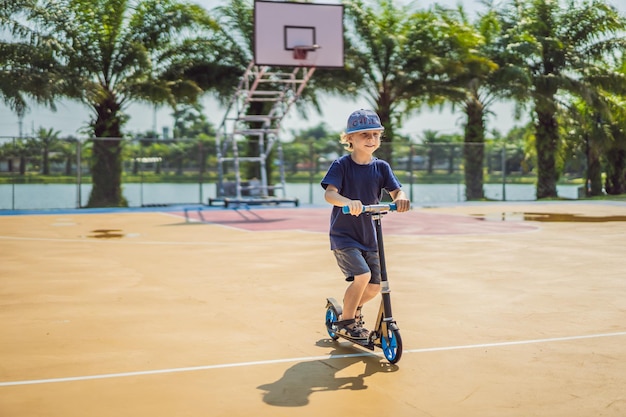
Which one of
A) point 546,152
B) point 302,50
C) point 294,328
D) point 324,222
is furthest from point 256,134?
point 294,328

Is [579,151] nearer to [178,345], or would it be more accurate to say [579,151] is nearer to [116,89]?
[116,89]

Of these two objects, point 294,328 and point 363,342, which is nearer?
point 363,342

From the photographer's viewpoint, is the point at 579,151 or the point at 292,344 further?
the point at 579,151

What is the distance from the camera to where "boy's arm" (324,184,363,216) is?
5.50m

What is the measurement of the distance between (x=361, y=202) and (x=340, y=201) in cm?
31

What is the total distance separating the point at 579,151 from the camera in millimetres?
37688

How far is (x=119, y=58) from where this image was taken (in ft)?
92.8

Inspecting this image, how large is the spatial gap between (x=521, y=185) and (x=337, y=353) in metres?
28.1

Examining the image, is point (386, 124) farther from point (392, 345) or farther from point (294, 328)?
point (392, 345)

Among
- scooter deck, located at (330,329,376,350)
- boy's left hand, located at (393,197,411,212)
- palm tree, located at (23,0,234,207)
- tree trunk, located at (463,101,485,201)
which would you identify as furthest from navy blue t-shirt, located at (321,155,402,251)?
tree trunk, located at (463,101,485,201)

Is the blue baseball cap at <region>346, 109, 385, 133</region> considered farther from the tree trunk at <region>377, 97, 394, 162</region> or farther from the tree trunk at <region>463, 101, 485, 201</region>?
the tree trunk at <region>463, 101, 485, 201</region>

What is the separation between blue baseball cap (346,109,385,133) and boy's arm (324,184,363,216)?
0.42 metres

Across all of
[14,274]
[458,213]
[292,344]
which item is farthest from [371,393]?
[458,213]

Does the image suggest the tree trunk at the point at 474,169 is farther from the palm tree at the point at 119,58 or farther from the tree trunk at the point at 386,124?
the palm tree at the point at 119,58
